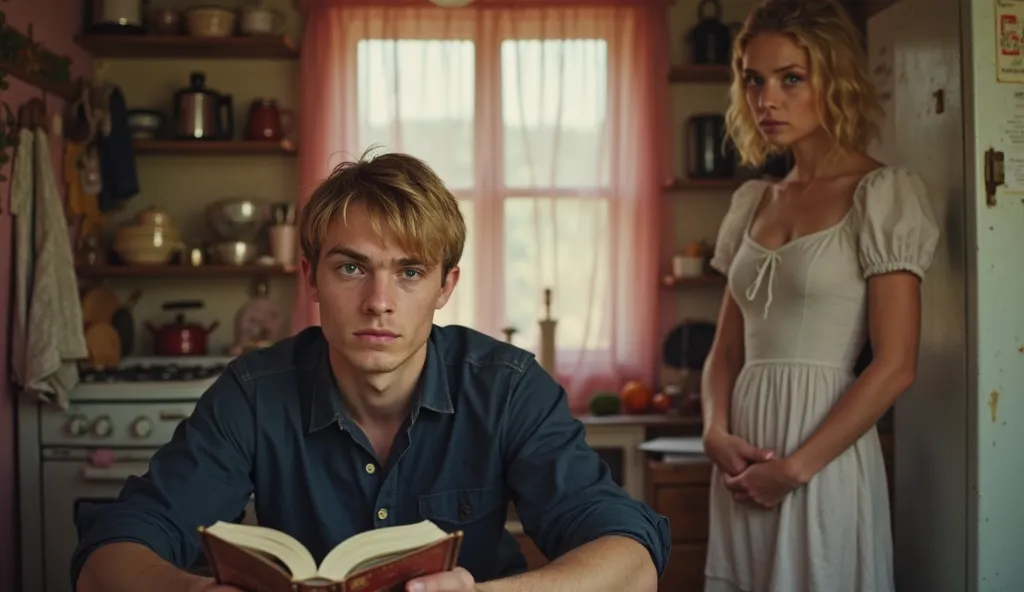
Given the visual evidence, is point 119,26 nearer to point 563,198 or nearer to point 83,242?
point 83,242

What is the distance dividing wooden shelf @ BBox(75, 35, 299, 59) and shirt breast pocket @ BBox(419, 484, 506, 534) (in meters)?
2.91

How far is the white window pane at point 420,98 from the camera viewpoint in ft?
13.7

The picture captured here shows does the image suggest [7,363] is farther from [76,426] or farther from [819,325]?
[819,325]

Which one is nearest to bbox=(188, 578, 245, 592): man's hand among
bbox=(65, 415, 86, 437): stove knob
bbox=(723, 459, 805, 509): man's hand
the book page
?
the book page

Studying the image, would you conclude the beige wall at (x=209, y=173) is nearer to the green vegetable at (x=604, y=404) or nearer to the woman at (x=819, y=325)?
the green vegetable at (x=604, y=404)

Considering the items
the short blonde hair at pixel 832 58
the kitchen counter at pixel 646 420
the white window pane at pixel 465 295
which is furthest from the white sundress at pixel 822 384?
the white window pane at pixel 465 295

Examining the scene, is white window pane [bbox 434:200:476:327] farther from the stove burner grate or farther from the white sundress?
the white sundress

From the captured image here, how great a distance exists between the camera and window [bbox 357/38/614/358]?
4.17 m

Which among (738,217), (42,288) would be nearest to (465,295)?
(42,288)

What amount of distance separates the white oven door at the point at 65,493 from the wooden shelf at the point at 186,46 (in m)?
1.57

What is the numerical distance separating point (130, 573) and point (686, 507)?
2222 mm

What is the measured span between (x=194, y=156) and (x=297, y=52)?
23.3 inches

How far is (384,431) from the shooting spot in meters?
1.53

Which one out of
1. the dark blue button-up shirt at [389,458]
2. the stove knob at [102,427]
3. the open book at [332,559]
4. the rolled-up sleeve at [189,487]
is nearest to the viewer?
the open book at [332,559]
